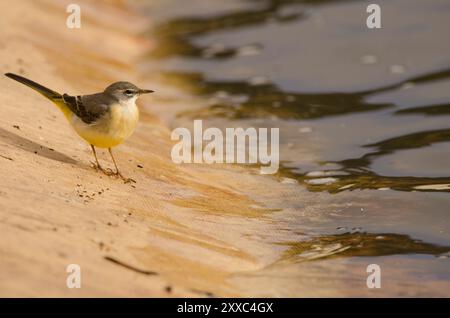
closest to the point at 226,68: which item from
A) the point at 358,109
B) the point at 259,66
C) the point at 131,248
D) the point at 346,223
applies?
the point at 259,66

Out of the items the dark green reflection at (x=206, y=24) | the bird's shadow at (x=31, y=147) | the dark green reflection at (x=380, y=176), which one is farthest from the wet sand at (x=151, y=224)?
the dark green reflection at (x=206, y=24)

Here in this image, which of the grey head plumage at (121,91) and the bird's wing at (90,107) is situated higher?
the grey head plumage at (121,91)

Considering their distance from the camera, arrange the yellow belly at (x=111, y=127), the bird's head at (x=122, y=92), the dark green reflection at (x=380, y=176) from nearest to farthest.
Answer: the yellow belly at (x=111, y=127)
the bird's head at (x=122, y=92)
the dark green reflection at (x=380, y=176)

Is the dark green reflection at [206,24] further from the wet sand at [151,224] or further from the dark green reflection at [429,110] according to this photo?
the wet sand at [151,224]

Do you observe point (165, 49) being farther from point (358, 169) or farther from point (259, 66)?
point (358, 169)

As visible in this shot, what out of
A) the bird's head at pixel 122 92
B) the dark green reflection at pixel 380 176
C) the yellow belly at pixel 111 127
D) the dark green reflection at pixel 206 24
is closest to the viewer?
the yellow belly at pixel 111 127

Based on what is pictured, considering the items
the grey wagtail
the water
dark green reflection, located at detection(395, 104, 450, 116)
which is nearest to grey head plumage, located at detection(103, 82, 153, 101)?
the grey wagtail

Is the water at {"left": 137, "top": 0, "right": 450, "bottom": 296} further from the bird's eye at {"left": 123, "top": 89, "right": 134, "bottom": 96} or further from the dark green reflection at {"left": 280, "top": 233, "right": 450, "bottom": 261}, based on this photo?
the bird's eye at {"left": 123, "top": 89, "right": 134, "bottom": 96}

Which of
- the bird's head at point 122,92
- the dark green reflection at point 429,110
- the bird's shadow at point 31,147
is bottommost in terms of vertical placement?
the bird's shadow at point 31,147
